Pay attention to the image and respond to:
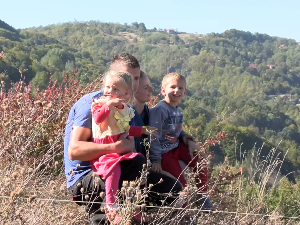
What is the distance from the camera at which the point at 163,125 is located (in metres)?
3.19

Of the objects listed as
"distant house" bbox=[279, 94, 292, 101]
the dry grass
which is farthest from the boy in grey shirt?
"distant house" bbox=[279, 94, 292, 101]

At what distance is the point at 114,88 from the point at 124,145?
329 millimetres

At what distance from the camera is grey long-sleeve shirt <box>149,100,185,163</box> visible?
9.75ft

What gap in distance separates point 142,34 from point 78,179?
140164 mm

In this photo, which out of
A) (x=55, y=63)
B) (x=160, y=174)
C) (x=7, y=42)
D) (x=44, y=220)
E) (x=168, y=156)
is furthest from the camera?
(x=7, y=42)

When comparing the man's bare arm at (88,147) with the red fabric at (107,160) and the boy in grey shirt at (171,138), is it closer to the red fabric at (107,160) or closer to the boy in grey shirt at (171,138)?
the red fabric at (107,160)

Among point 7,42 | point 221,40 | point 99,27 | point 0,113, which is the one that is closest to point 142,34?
point 99,27

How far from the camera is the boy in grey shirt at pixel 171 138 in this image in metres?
3.00

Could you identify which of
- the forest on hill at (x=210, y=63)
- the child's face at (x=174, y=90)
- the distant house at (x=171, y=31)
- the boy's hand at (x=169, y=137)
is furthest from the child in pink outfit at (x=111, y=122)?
the distant house at (x=171, y=31)

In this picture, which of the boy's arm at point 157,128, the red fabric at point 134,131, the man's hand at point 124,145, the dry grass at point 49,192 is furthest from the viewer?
the boy's arm at point 157,128

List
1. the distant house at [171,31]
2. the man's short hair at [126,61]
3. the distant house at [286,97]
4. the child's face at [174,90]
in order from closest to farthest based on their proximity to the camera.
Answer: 1. the man's short hair at [126,61]
2. the child's face at [174,90]
3. the distant house at [286,97]
4. the distant house at [171,31]

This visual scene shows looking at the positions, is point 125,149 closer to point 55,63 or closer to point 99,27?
point 55,63

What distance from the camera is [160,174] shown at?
2701 mm

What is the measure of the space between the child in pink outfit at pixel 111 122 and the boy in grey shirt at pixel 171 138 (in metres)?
0.52
